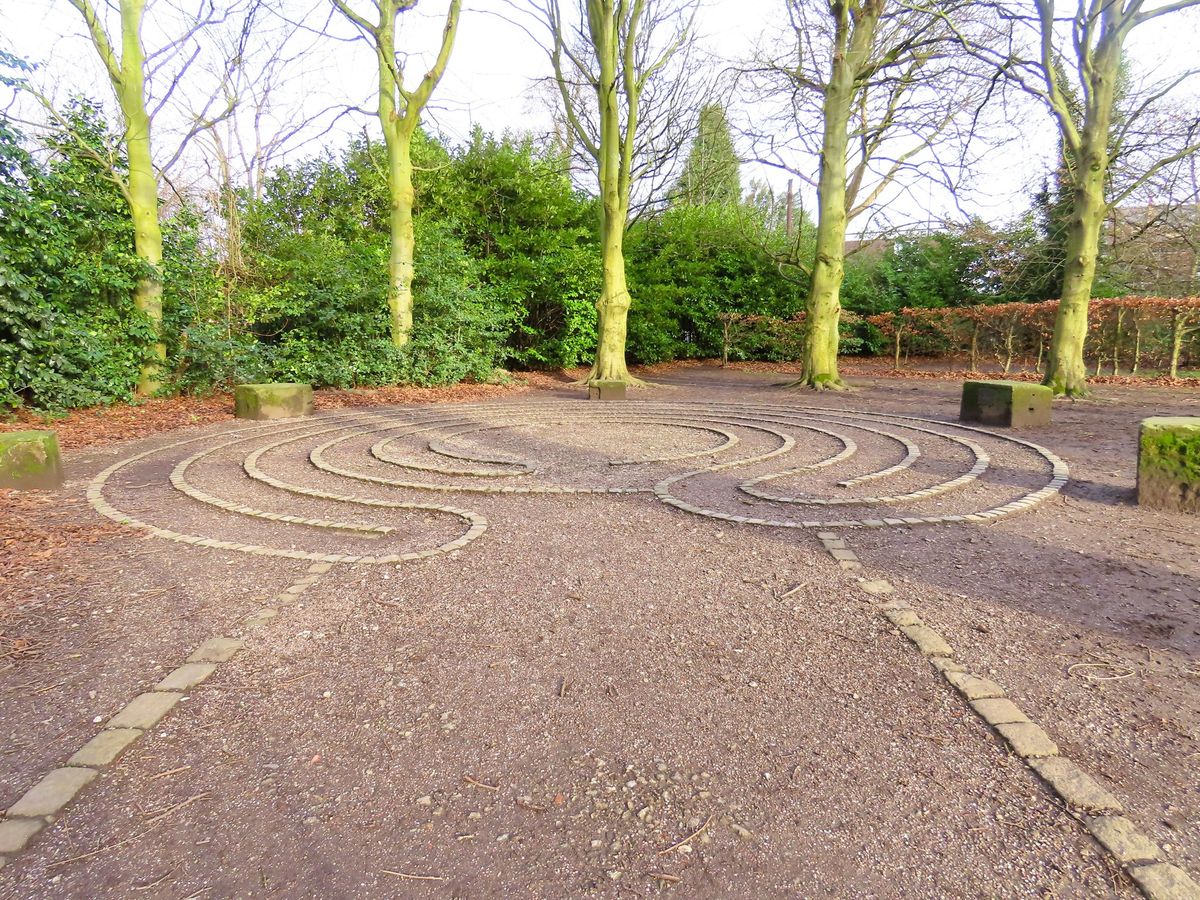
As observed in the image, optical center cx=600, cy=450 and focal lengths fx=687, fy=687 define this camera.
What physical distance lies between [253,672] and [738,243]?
20.7 meters

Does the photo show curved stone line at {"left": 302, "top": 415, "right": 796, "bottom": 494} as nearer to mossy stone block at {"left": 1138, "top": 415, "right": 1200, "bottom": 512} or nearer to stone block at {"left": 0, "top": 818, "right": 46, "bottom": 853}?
mossy stone block at {"left": 1138, "top": 415, "right": 1200, "bottom": 512}

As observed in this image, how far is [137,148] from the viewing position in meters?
11.4

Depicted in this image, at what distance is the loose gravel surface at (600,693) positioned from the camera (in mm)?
1832

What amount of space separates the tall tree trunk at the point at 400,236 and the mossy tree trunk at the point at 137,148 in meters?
4.07

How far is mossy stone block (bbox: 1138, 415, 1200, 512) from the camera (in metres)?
4.89

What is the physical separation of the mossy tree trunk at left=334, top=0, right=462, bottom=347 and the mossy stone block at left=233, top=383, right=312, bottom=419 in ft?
12.4

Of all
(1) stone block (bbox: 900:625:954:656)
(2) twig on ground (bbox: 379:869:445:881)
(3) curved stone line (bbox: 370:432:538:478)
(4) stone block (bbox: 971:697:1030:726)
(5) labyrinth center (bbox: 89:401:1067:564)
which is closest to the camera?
(2) twig on ground (bbox: 379:869:445:881)

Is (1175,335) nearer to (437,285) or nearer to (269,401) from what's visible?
(437,285)

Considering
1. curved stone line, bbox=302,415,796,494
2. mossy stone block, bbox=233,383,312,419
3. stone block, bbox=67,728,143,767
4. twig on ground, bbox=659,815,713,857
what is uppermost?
mossy stone block, bbox=233,383,312,419

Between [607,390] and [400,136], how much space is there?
6640 millimetres

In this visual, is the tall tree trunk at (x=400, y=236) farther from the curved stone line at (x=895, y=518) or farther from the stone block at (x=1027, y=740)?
the stone block at (x=1027, y=740)

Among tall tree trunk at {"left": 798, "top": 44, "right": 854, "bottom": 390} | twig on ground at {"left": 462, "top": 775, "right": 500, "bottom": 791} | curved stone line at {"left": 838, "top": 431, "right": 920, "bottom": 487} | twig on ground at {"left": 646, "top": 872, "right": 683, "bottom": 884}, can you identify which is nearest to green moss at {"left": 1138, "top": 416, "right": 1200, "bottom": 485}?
curved stone line at {"left": 838, "top": 431, "right": 920, "bottom": 487}

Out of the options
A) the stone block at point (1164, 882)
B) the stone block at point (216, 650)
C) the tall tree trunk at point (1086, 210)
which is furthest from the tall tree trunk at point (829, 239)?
the stone block at point (1164, 882)

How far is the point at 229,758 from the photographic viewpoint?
2.29m
